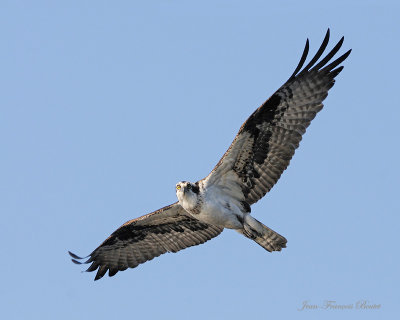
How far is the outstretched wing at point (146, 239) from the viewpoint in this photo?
1452 centimetres

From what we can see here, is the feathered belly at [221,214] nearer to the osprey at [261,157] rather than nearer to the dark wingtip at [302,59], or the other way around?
the osprey at [261,157]

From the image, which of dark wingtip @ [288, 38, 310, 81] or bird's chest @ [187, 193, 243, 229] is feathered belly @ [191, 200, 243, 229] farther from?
dark wingtip @ [288, 38, 310, 81]

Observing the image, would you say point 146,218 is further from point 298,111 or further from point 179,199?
point 298,111

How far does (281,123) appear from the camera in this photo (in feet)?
42.5

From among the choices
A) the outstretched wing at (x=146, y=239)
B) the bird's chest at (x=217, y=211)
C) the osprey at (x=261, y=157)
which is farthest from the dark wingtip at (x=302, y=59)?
the outstretched wing at (x=146, y=239)

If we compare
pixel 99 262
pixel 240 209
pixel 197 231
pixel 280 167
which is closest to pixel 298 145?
pixel 280 167

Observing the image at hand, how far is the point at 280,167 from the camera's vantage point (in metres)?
13.1

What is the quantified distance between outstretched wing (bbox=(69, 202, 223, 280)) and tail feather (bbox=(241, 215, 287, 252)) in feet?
4.51

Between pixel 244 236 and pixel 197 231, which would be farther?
pixel 197 231

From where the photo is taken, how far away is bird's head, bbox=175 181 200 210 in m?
12.8

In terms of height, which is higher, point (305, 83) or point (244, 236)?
point (305, 83)

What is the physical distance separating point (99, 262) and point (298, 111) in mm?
5042

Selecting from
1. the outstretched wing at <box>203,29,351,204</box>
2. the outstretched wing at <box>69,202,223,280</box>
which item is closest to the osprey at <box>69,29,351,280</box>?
the outstretched wing at <box>203,29,351,204</box>

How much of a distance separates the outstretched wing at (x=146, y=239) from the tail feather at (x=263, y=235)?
4.51 feet
